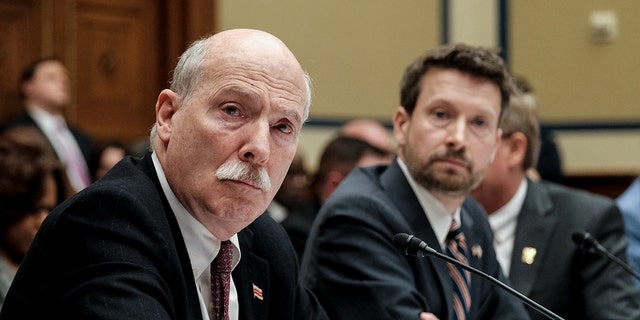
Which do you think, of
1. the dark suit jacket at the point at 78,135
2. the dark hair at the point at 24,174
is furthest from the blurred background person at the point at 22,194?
the dark suit jacket at the point at 78,135

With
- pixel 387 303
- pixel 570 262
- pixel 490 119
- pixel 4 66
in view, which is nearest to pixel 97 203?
pixel 387 303

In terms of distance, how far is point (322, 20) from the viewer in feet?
25.2

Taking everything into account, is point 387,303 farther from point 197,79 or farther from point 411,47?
point 411,47

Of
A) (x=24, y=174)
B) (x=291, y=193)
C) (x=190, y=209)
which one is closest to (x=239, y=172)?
(x=190, y=209)

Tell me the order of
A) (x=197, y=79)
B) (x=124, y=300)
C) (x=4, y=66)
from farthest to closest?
(x=4, y=66) < (x=197, y=79) < (x=124, y=300)

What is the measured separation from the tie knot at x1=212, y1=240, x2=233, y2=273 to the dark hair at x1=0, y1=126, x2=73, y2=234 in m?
1.14

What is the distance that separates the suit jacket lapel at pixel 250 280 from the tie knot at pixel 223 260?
0.23 ft

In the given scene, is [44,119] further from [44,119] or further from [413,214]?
[413,214]

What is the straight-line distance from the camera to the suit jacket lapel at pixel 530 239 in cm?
374

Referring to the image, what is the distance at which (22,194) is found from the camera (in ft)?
10.4

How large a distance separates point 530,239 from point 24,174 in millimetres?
1826

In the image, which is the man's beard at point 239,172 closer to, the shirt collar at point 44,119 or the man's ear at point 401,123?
the man's ear at point 401,123

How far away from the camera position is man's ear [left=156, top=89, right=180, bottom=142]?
2.25 meters

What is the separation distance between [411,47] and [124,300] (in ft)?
20.8
